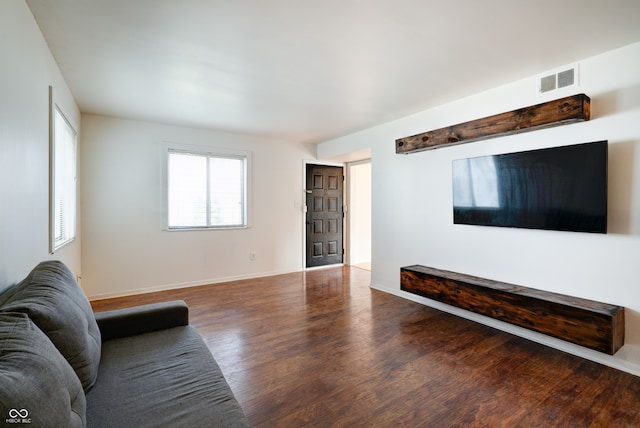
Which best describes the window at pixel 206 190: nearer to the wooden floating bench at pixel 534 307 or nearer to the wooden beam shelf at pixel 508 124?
the wooden beam shelf at pixel 508 124

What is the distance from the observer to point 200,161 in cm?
488

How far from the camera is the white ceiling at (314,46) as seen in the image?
1919mm

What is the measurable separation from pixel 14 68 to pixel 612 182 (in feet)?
13.4

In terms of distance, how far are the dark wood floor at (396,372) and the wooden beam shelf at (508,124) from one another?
6.45 ft

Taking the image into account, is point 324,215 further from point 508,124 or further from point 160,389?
point 160,389

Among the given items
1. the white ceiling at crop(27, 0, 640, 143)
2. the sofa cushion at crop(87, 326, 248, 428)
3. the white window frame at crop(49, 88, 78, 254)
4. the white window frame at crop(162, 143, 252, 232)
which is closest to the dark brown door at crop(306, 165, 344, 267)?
the white window frame at crop(162, 143, 252, 232)

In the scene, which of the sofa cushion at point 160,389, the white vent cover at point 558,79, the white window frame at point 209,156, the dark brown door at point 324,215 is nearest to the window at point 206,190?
the white window frame at point 209,156

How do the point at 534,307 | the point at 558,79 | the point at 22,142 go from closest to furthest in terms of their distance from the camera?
the point at 22,142 < the point at 534,307 < the point at 558,79

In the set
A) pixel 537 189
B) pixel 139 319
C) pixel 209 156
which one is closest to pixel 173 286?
pixel 209 156

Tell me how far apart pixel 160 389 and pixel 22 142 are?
1.68 meters

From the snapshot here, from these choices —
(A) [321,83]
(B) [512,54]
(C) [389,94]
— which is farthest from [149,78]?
(B) [512,54]

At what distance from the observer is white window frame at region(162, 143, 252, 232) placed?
4547 millimetres

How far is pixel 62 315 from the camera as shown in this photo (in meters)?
1.30

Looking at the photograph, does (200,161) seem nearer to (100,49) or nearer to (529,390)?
(100,49)
